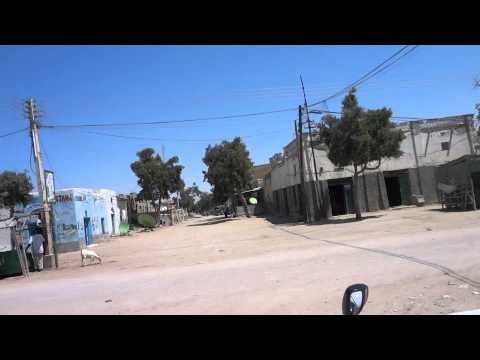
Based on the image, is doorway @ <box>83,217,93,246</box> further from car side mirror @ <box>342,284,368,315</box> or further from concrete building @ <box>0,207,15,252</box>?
car side mirror @ <box>342,284,368,315</box>

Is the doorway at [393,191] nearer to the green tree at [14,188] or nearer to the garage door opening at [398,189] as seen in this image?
the garage door opening at [398,189]

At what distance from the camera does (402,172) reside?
3556 cm

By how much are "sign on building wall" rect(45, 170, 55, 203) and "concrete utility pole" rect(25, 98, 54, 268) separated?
1.60ft

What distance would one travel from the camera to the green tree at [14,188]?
39.4 m

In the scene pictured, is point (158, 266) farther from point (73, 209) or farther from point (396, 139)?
point (73, 209)

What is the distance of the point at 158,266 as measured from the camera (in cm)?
1639

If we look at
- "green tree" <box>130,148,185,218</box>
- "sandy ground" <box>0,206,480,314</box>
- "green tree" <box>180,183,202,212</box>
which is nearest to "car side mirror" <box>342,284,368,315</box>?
"sandy ground" <box>0,206,480,314</box>

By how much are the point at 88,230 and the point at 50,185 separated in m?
20.3

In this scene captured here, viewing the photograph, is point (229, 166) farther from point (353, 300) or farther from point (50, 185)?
point (353, 300)

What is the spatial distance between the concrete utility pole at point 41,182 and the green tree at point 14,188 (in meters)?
19.1

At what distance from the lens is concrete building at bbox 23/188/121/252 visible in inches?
1484

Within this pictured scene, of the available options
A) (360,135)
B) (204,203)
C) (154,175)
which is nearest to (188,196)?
(204,203)
